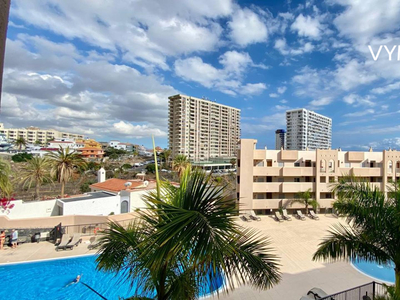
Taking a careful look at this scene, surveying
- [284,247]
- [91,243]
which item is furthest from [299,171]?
[91,243]

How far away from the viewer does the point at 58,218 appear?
15445 mm

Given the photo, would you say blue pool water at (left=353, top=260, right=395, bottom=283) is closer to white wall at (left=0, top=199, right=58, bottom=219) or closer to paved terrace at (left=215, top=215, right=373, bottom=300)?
paved terrace at (left=215, top=215, right=373, bottom=300)

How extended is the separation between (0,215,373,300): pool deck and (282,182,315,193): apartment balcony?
236 inches

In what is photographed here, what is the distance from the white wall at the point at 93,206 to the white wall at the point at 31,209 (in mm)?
802

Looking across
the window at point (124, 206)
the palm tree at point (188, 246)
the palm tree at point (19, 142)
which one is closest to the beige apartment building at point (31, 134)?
the palm tree at point (19, 142)

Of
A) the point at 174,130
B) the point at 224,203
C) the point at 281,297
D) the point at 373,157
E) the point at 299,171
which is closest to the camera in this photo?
the point at 224,203

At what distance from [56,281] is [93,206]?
7969mm

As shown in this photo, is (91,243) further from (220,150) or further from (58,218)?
(220,150)

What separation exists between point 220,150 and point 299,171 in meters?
73.8

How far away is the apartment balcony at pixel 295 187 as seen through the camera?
2364 centimetres

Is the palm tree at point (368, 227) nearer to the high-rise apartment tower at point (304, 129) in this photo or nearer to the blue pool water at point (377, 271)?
the blue pool water at point (377, 271)

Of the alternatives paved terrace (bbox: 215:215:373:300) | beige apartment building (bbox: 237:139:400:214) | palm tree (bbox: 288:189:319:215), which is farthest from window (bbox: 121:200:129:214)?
palm tree (bbox: 288:189:319:215)

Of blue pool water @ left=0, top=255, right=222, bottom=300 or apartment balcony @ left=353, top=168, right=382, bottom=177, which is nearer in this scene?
blue pool water @ left=0, top=255, right=222, bottom=300

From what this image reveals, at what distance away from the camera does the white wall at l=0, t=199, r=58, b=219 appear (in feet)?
51.9
